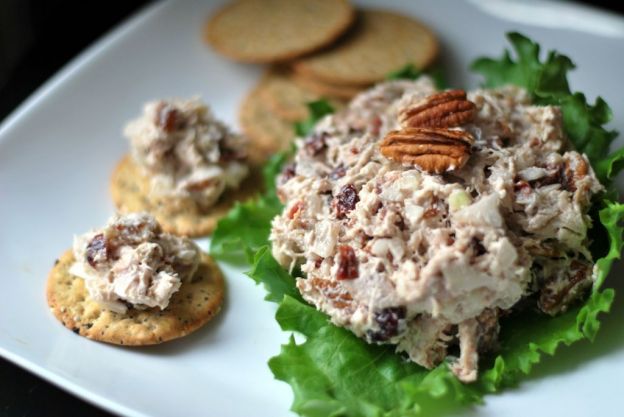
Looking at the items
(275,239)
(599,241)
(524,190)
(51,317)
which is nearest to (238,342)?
(275,239)

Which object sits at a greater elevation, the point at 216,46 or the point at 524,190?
the point at 524,190

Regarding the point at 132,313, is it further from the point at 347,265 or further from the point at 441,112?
the point at 441,112

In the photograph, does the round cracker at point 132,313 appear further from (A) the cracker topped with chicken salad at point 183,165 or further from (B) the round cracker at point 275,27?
(B) the round cracker at point 275,27

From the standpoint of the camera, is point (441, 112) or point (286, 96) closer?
point (441, 112)

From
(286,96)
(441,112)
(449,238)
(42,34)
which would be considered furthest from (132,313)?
(42,34)

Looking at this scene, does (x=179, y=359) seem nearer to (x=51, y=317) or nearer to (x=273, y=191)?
(x=51, y=317)

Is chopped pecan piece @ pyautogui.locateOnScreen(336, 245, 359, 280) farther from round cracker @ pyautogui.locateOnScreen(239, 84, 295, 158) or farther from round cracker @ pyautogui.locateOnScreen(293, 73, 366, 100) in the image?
round cracker @ pyautogui.locateOnScreen(293, 73, 366, 100)

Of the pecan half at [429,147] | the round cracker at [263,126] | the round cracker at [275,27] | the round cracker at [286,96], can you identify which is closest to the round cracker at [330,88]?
the round cracker at [286,96]
